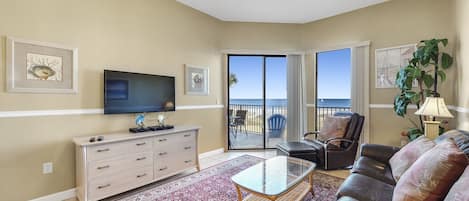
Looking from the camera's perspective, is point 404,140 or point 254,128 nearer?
point 404,140

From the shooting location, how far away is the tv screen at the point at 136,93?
2.90 meters

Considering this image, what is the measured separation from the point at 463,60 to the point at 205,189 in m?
3.68

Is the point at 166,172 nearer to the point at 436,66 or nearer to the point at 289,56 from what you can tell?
the point at 289,56

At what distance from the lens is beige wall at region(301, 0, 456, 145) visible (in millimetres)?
3375

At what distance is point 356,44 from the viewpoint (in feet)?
13.8

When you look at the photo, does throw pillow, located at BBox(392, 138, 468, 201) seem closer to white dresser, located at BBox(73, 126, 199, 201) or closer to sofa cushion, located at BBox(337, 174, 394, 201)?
sofa cushion, located at BBox(337, 174, 394, 201)

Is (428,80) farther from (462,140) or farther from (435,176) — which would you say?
(435,176)

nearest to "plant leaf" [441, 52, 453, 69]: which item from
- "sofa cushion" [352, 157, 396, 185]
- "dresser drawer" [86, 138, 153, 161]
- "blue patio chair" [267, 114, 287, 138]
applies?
"sofa cushion" [352, 157, 396, 185]

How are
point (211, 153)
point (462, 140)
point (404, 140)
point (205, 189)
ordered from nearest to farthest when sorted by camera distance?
point (462, 140) → point (205, 189) → point (404, 140) → point (211, 153)

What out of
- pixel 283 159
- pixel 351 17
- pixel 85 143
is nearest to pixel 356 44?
pixel 351 17

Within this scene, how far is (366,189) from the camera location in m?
1.78

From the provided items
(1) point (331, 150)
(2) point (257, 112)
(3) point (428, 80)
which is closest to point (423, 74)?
(3) point (428, 80)

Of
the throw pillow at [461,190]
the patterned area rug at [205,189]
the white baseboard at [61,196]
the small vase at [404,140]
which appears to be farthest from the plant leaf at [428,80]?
the white baseboard at [61,196]

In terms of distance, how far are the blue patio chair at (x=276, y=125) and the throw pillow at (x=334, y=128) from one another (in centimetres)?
140
